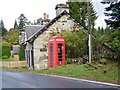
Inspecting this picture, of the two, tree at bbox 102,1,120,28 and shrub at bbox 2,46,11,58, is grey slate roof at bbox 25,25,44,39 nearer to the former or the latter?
tree at bbox 102,1,120,28

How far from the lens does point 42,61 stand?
32125mm

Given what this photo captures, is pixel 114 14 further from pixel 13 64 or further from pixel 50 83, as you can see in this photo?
pixel 13 64

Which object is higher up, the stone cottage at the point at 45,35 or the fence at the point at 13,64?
the stone cottage at the point at 45,35

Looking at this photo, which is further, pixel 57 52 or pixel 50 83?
pixel 57 52

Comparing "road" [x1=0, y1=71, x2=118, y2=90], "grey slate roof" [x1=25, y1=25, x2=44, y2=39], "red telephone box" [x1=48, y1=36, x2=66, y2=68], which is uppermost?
"grey slate roof" [x1=25, y1=25, x2=44, y2=39]

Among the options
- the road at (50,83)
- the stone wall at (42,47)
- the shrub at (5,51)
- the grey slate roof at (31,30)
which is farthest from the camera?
the shrub at (5,51)

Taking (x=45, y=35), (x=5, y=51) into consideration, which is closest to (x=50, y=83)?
(x=45, y=35)

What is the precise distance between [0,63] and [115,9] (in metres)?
24.0

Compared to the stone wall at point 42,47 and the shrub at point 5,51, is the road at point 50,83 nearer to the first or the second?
the stone wall at point 42,47

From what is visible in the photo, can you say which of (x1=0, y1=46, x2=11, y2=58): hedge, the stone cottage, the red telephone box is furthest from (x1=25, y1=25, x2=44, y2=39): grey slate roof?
(x1=0, y1=46, x2=11, y2=58): hedge

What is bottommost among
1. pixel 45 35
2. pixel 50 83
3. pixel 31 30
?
pixel 50 83

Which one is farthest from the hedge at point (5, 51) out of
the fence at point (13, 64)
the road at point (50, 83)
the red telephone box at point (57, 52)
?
the road at point (50, 83)

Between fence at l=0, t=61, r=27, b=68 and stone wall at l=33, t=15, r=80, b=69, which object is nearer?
stone wall at l=33, t=15, r=80, b=69

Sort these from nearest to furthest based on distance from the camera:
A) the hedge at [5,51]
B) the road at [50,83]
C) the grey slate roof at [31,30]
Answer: the road at [50,83] → the grey slate roof at [31,30] → the hedge at [5,51]
